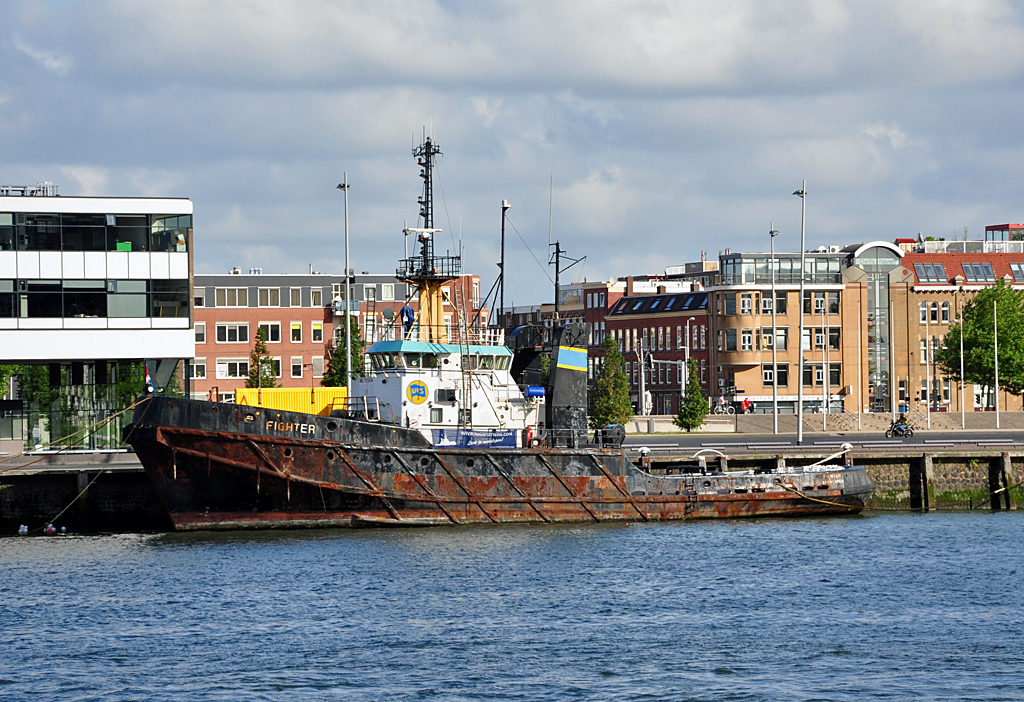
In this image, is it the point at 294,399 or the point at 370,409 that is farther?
the point at 294,399

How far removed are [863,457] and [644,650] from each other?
25117 millimetres

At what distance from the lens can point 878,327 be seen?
108 metres

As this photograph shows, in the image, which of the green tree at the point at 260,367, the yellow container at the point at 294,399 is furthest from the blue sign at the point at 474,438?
the green tree at the point at 260,367

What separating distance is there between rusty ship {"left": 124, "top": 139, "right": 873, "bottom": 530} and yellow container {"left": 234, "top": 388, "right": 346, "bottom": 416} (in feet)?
5.59

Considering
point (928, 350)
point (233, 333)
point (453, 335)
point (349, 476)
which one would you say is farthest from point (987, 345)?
point (349, 476)

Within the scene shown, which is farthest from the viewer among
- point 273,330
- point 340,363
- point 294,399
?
point 273,330

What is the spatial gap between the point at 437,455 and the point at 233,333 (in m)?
56.8

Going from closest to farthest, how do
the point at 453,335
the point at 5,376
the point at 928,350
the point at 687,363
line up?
the point at 453,335, the point at 5,376, the point at 687,363, the point at 928,350

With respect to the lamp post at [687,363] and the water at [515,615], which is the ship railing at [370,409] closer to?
the water at [515,615]

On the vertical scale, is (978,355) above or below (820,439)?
above

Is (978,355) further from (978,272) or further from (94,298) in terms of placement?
(94,298)

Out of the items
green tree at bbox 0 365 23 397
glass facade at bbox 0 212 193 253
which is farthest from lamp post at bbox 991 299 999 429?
green tree at bbox 0 365 23 397

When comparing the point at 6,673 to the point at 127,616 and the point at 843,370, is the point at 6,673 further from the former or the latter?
the point at 843,370

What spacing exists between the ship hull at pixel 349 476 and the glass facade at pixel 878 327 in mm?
66471
